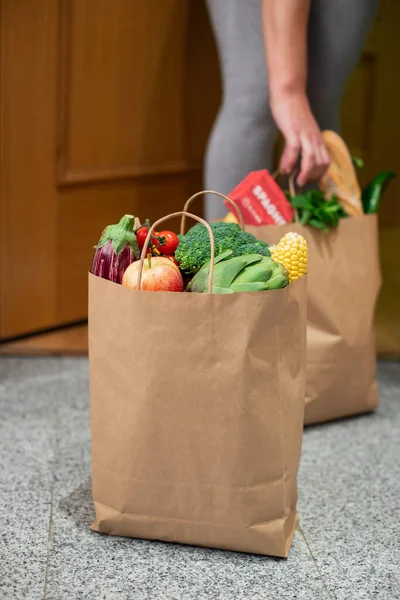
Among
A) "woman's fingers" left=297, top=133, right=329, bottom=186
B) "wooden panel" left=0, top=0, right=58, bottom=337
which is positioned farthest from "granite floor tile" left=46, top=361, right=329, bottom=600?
"wooden panel" left=0, top=0, right=58, bottom=337

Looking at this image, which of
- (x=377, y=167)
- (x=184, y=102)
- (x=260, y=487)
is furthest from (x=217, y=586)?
(x=377, y=167)

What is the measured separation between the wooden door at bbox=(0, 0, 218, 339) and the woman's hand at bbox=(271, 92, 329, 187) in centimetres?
61

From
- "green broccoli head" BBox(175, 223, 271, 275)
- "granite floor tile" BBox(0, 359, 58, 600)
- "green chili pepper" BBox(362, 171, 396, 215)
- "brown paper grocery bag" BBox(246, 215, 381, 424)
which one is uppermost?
"green broccoli head" BBox(175, 223, 271, 275)

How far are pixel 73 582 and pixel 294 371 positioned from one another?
36cm

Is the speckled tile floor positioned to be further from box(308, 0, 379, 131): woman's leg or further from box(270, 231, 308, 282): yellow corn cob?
box(308, 0, 379, 131): woman's leg

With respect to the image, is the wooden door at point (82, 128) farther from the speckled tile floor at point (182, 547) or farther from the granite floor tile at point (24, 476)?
the speckled tile floor at point (182, 547)

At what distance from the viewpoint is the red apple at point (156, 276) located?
990mm

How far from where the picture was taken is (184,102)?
7.07 ft

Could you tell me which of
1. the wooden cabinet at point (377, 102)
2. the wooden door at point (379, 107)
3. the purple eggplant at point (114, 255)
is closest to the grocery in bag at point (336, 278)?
the purple eggplant at point (114, 255)

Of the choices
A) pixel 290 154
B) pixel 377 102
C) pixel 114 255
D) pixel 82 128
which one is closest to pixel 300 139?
pixel 290 154

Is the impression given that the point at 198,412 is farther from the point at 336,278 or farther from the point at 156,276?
the point at 336,278

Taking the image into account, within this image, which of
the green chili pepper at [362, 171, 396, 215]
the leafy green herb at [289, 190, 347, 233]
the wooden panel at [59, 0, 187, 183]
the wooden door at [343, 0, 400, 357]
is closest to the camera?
the leafy green herb at [289, 190, 347, 233]

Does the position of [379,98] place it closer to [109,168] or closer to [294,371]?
[109,168]

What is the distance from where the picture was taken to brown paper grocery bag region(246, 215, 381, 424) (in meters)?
1.39
